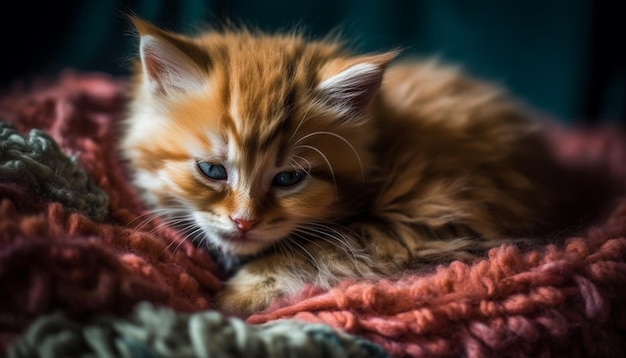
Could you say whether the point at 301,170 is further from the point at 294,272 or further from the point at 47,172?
the point at 47,172

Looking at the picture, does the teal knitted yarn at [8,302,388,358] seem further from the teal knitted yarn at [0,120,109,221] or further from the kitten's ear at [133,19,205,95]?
the kitten's ear at [133,19,205,95]

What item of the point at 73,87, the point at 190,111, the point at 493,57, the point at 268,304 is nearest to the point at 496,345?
the point at 268,304

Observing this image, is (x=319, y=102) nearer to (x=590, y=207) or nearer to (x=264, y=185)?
(x=264, y=185)

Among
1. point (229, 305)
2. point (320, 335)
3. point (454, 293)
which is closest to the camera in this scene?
point (320, 335)

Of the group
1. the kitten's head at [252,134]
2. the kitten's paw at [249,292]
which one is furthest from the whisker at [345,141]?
the kitten's paw at [249,292]

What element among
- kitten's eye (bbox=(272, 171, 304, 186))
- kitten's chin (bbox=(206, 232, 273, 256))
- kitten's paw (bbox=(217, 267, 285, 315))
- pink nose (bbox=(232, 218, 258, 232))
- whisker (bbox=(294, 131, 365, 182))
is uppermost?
whisker (bbox=(294, 131, 365, 182))

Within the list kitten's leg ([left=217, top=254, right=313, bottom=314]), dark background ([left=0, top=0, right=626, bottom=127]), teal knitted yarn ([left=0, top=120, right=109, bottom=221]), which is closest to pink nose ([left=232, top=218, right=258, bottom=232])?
kitten's leg ([left=217, top=254, right=313, bottom=314])
